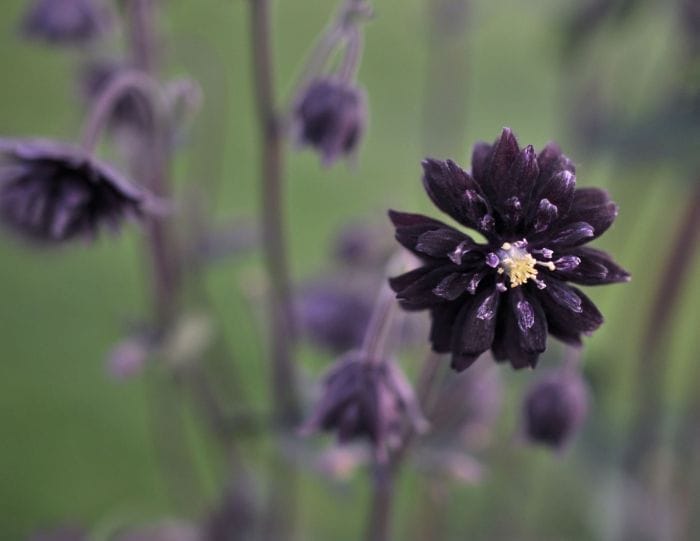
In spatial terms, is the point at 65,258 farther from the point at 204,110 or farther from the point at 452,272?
the point at 452,272

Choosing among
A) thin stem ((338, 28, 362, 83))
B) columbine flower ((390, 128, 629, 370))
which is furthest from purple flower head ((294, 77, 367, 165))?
columbine flower ((390, 128, 629, 370))

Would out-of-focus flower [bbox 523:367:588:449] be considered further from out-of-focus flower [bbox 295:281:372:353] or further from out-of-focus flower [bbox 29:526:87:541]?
out-of-focus flower [bbox 29:526:87:541]

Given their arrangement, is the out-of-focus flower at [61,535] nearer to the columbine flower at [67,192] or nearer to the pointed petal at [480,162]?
the columbine flower at [67,192]

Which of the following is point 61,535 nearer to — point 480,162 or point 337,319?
point 337,319

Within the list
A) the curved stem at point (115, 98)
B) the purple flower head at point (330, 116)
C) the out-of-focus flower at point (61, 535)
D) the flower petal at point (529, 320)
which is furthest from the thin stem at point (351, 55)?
the out-of-focus flower at point (61, 535)

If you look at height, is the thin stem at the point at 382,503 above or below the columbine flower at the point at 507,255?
below

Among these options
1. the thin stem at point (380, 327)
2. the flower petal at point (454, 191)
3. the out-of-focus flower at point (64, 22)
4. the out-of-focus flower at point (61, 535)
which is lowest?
the out-of-focus flower at point (61, 535)
